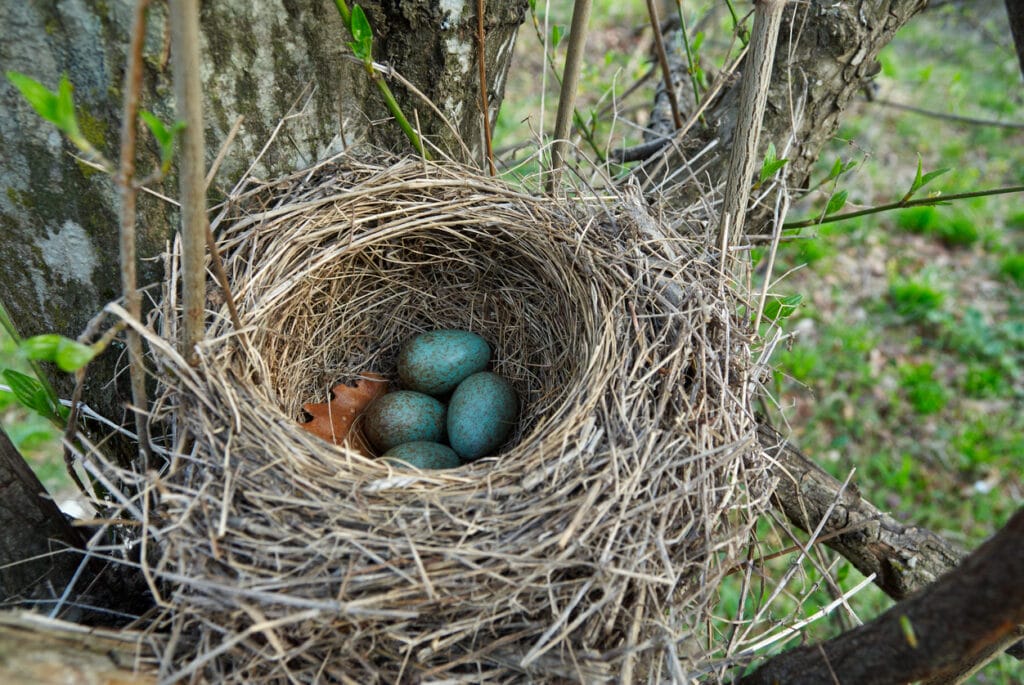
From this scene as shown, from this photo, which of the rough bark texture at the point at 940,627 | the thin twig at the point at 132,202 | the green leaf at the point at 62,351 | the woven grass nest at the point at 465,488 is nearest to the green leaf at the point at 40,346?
the green leaf at the point at 62,351

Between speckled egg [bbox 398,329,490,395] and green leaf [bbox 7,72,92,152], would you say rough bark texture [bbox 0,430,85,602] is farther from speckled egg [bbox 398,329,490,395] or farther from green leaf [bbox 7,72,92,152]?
speckled egg [bbox 398,329,490,395]

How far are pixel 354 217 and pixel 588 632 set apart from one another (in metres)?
1.13

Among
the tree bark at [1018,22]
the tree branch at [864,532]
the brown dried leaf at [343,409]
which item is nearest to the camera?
the tree bark at [1018,22]

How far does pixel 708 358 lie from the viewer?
5.49 ft

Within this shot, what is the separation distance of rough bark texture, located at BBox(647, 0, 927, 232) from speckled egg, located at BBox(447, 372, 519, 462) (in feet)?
2.31

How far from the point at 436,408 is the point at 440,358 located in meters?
0.16

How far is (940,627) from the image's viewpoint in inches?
43.4

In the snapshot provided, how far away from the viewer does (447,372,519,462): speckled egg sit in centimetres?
216

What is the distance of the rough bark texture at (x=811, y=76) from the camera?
2.02 m

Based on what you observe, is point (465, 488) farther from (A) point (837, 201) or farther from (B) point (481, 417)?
(A) point (837, 201)

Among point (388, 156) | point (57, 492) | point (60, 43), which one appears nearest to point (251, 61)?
point (60, 43)

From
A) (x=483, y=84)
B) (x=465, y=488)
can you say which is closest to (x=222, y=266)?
(x=465, y=488)

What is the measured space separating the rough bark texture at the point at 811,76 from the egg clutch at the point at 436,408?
0.72 m

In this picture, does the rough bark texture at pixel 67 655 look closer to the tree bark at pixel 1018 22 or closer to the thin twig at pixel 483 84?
the thin twig at pixel 483 84
